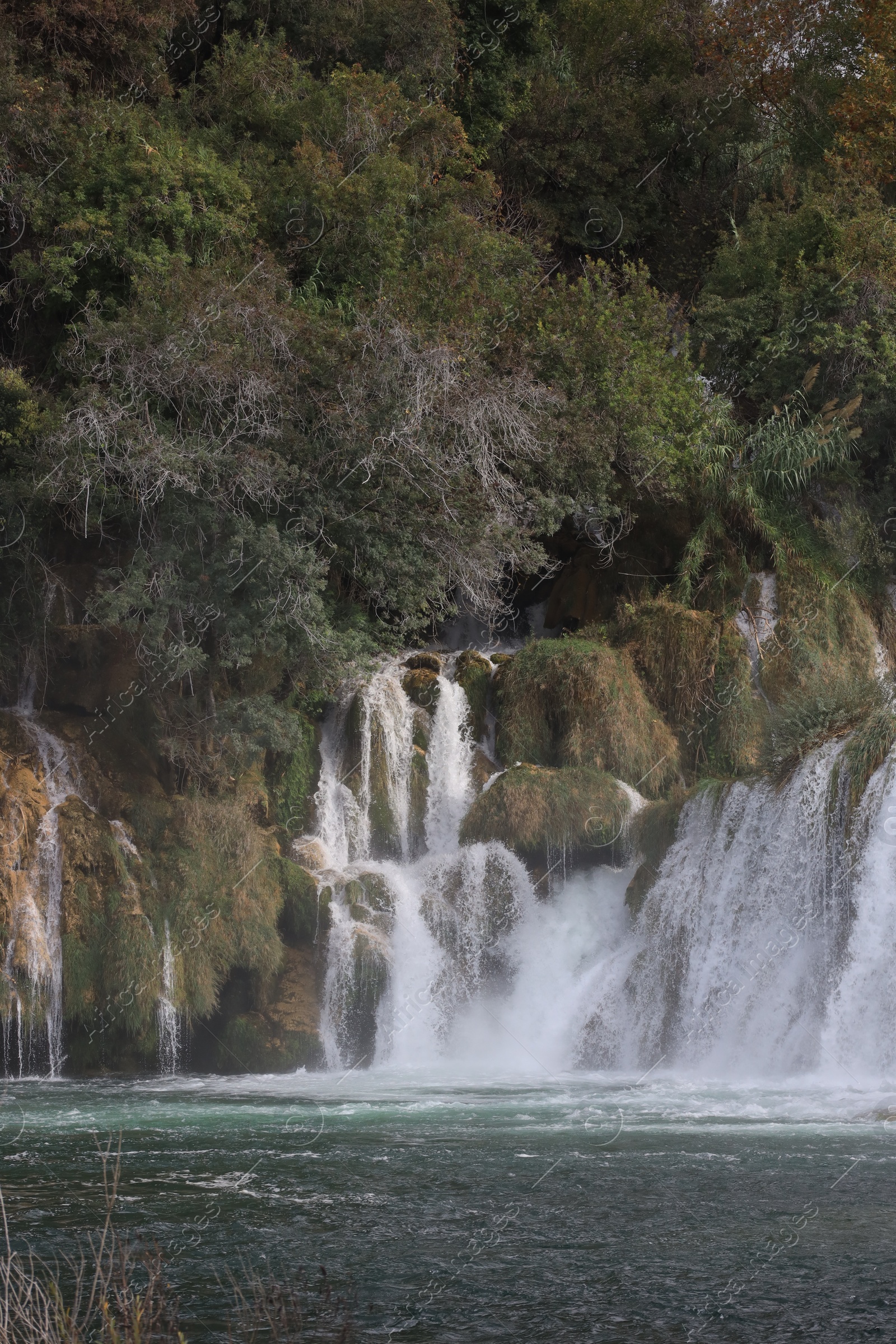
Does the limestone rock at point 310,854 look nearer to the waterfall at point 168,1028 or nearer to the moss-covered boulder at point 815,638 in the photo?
the waterfall at point 168,1028

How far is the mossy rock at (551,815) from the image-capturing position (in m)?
17.6

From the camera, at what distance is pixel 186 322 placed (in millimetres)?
16750

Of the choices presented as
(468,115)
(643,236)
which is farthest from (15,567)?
(643,236)

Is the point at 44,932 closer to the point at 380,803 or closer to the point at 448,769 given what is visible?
the point at 380,803

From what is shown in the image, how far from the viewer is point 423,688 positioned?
65.0ft

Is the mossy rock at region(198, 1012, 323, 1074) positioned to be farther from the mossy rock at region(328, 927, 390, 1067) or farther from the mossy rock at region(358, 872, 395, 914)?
the mossy rock at region(358, 872, 395, 914)

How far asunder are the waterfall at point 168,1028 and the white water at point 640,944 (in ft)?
5.98

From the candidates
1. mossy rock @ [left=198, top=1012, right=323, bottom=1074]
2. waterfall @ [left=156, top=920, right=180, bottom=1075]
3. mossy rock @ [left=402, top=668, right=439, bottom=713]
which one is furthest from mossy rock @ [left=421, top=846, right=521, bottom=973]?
waterfall @ [left=156, top=920, right=180, bottom=1075]

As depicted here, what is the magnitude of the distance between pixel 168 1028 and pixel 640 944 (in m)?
5.86

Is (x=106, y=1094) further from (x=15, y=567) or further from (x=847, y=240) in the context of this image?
(x=847, y=240)

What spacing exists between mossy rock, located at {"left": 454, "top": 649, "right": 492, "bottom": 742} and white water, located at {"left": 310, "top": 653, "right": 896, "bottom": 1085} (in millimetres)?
583

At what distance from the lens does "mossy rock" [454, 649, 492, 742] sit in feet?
65.3

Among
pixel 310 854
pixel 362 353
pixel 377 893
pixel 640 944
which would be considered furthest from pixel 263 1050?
pixel 362 353

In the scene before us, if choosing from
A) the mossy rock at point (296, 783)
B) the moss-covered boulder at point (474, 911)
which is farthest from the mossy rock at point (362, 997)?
A: the mossy rock at point (296, 783)
